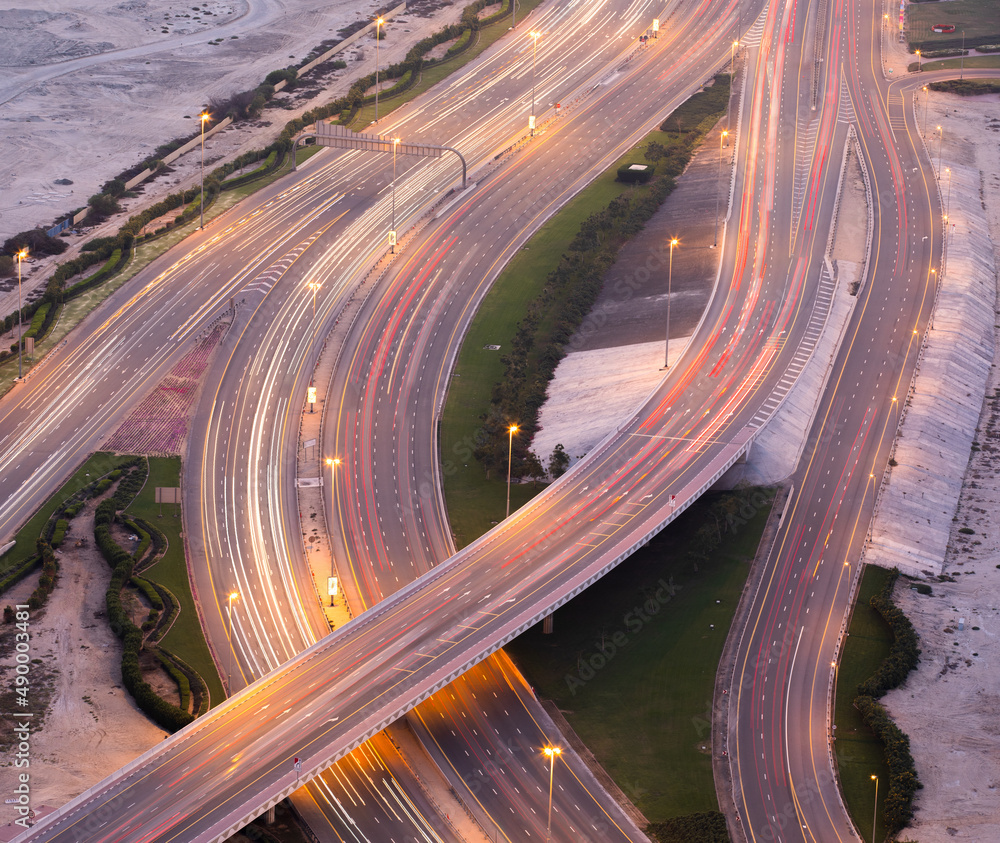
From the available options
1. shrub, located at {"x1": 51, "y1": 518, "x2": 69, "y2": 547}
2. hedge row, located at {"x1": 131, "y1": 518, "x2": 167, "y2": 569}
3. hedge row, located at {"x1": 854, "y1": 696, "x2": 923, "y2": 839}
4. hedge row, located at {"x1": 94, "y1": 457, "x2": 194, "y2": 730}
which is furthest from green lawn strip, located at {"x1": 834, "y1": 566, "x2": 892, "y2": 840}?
shrub, located at {"x1": 51, "y1": 518, "x2": 69, "y2": 547}

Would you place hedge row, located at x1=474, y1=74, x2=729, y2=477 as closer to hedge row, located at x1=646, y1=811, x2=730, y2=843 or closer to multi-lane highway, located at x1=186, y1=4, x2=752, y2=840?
multi-lane highway, located at x1=186, y1=4, x2=752, y2=840

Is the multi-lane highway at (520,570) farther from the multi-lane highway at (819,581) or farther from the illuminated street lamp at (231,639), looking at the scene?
the multi-lane highway at (819,581)

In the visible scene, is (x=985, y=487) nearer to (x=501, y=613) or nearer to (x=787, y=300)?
(x=787, y=300)

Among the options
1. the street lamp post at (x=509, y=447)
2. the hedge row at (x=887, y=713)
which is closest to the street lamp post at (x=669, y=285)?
the street lamp post at (x=509, y=447)

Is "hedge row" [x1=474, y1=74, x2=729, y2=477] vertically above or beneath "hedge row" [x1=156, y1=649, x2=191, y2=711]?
above

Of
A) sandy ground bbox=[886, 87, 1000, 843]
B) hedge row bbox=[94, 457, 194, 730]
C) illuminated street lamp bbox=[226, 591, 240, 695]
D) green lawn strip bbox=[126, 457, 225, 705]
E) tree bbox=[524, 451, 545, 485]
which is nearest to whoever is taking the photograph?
sandy ground bbox=[886, 87, 1000, 843]

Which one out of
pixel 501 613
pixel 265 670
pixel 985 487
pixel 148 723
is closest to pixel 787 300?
pixel 985 487
